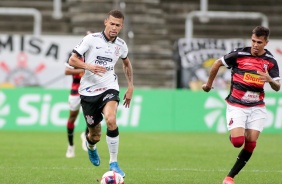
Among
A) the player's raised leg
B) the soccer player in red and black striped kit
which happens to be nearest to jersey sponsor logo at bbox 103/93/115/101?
the player's raised leg

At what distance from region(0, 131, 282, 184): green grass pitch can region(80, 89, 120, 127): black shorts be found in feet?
2.95

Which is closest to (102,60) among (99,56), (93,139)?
(99,56)

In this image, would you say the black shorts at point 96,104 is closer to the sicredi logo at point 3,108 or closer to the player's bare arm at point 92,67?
the player's bare arm at point 92,67

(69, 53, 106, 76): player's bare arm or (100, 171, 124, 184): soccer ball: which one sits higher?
(69, 53, 106, 76): player's bare arm

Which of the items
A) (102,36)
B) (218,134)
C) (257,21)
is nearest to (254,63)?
(102,36)

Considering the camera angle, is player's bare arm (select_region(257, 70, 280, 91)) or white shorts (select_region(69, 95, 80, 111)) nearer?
player's bare arm (select_region(257, 70, 280, 91))

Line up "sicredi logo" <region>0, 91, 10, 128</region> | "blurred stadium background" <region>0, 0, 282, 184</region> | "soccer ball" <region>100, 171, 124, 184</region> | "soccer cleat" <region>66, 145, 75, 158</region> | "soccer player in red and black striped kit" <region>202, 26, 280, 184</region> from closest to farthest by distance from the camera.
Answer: "soccer ball" <region>100, 171, 124, 184</region>
"soccer player in red and black striped kit" <region>202, 26, 280, 184</region>
"blurred stadium background" <region>0, 0, 282, 184</region>
"soccer cleat" <region>66, 145, 75, 158</region>
"sicredi logo" <region>0, 91, 10, 128</region>

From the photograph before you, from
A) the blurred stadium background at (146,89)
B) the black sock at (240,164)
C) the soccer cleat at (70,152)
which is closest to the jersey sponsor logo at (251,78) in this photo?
the black sock at (240,164)

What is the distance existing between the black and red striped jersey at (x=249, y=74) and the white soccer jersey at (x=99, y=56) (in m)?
1.66

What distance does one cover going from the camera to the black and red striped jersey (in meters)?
12.2

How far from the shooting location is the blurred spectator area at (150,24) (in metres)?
30.2

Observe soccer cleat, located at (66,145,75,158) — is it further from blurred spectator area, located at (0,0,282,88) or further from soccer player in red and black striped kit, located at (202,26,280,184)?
blurred spectator area, located at (0,0,282,88)

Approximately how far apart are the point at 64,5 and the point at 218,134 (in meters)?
10.4

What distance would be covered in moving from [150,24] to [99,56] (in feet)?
64.1
